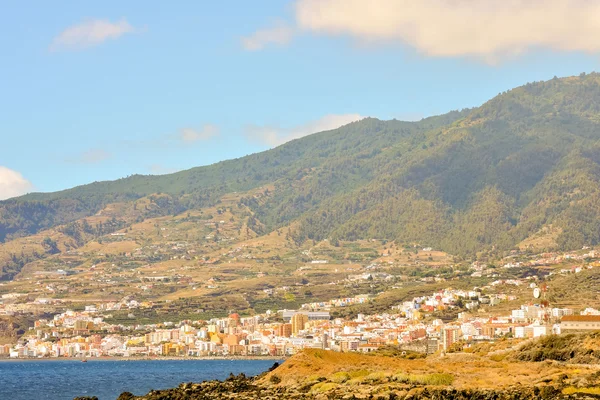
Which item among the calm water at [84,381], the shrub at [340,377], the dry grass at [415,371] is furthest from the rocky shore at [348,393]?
the calm water at [84,381]

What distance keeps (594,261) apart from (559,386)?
162479mm

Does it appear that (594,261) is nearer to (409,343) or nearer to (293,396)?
(409,343)

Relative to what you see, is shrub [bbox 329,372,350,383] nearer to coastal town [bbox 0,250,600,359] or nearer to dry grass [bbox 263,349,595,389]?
dry grass [bbox 263,349,595,389]

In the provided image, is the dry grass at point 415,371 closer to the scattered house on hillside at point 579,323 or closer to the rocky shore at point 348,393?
the rocky shore at point 348,393

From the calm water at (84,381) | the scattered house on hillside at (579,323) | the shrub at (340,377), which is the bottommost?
the calm water at (84,381)

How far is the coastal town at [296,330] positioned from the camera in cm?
14475

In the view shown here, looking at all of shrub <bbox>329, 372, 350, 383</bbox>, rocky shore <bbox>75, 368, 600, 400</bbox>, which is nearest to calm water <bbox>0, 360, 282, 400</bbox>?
rocky shore <bbox>75, 368, 600, 400</bbox>

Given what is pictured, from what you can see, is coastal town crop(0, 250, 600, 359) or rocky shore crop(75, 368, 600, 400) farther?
coastal town crop(0, 250, 600, 359)

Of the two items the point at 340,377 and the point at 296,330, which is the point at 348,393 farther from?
the point at 296,330

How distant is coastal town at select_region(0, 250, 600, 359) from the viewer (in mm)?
144750

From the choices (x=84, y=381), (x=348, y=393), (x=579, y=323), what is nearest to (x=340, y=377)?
(x=348, y=393)

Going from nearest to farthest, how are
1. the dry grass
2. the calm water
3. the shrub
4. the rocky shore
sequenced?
the rocky shore, the dry grass, the shrub, the calm water

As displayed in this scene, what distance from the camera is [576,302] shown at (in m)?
141

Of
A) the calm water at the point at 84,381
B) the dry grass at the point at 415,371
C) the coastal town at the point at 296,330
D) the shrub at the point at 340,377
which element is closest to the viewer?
the dry grass at the point at 415,371
